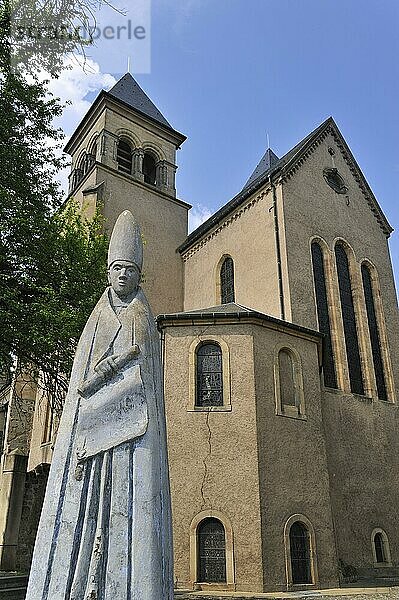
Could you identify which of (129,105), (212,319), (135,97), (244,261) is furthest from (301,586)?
(135,97)

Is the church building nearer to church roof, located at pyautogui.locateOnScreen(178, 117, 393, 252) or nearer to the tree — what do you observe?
church roof, located at pyautogui.locateOnScreen(178, 117, 393, 252)

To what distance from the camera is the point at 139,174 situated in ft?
87.4

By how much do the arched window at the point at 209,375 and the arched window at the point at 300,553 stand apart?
3.57 m

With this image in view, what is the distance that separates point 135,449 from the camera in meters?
3.07

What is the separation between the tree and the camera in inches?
433

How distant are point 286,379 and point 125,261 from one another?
12.2m

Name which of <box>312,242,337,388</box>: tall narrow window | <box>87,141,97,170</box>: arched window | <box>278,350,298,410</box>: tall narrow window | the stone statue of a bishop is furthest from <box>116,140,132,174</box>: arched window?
the stone statue of a bishop

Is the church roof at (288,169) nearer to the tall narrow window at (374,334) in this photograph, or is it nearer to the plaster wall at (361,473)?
the tall narrow window at (374,334)

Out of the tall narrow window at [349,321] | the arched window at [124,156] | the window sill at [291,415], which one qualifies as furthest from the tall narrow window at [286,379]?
the arched window at [124,156]

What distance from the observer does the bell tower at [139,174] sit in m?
24.0

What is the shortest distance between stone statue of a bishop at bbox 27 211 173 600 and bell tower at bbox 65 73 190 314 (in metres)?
19.6

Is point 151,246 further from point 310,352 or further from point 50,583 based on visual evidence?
point 50,583

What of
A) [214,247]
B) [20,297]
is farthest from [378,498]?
[20,297]

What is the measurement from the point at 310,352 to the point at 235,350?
9.10 feet
